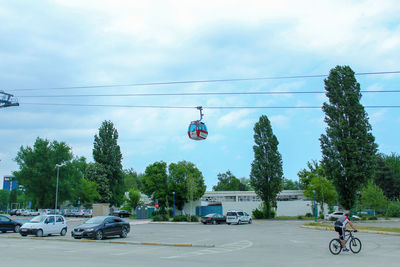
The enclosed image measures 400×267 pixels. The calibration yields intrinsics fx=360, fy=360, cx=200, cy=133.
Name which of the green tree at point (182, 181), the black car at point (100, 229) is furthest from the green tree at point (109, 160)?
the black car at point (100, 229)

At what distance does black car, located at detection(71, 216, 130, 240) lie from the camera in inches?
836

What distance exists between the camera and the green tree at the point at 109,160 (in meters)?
74.7

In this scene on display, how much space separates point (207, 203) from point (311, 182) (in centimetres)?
1962

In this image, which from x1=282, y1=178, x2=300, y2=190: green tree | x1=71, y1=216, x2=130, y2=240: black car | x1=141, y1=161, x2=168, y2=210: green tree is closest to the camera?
x1=71, y1=216, x2=130, y2=240: black car

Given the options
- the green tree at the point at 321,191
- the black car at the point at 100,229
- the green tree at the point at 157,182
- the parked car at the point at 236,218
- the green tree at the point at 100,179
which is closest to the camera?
the black car at the point at 100,229

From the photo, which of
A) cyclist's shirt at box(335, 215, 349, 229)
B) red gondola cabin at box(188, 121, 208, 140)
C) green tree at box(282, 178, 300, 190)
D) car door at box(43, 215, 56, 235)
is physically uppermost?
red gondola cabin at box(188, 121, 208, 140)

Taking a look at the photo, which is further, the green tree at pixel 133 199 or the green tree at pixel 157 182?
the green tree at pixel 133 199

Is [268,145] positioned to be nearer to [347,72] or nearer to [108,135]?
[347,72]

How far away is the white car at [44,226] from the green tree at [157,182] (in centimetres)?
3624

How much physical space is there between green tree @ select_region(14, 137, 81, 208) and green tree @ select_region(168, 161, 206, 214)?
58.4 ft

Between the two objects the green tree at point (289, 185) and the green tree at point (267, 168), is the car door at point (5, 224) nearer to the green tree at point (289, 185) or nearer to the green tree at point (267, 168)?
the green tree at point (267, 168)

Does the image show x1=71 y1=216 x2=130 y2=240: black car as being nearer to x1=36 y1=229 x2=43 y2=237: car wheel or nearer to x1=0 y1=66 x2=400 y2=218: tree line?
x1=36 y1=229 x2=43 y2=237: car wheel

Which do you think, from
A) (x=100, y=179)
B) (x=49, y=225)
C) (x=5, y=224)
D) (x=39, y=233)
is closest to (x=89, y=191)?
(x=100, y=179)

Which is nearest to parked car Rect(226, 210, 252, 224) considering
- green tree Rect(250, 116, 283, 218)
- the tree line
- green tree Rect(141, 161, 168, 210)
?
the tree line
